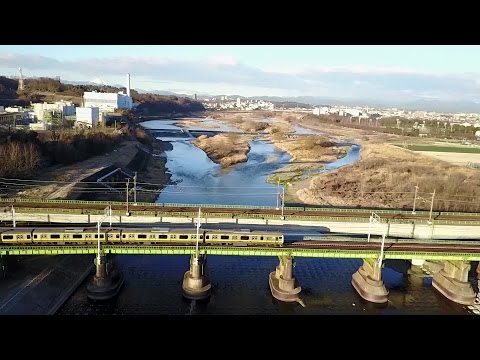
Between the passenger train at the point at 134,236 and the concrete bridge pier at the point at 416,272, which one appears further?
the concrete bridge pier at the point at 416,272

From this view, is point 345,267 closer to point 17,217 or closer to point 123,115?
point 17,217

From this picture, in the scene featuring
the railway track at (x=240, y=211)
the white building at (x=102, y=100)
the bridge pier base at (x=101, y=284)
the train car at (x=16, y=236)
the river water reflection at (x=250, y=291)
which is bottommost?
the river water reflection at (x=250, y=291)

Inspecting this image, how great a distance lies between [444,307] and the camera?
57.6ft

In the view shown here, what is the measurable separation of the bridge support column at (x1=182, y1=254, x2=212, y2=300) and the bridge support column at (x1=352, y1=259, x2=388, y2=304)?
253 inches

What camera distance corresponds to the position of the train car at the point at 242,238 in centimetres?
1759

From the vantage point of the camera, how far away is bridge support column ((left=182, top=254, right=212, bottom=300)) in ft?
55.7

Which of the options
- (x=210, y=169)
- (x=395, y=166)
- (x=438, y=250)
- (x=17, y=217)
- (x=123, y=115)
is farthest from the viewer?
(x=123, y=115)

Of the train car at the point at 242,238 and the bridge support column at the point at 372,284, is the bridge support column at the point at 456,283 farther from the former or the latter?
the train car at the point at 242,238

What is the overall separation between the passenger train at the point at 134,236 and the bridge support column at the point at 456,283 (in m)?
7.52

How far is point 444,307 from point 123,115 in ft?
180

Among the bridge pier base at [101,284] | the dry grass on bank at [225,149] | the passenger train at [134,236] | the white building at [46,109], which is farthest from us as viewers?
the dry grass on bank at [225,149]

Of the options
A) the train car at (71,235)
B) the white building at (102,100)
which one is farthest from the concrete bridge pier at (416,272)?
the white building at (102,100)

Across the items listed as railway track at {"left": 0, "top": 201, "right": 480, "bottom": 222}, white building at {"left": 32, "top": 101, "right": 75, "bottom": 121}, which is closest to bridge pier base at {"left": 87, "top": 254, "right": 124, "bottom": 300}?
railway track at {"left": 0, "top": 201, "right": 480, "bottom": 222}

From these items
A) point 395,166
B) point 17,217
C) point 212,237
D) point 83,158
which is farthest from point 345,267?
point 83,158
